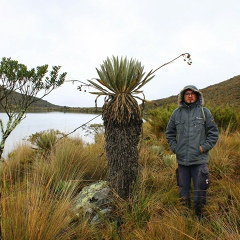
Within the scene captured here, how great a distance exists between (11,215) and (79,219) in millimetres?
1349

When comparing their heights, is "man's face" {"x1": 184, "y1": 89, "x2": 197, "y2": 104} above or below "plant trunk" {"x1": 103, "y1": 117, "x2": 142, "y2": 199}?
above

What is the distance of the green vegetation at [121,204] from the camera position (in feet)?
8.20

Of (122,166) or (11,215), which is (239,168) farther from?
Result: (11,215)

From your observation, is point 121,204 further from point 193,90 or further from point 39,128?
point 39,128

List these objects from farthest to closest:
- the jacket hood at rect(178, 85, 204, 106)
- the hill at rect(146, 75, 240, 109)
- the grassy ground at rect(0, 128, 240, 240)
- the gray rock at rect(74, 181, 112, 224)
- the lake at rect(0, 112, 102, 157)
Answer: the hill at rect(146, 75, 240, 109) → the lake at rect(0, 112, 102, 157) → the jacket hood at rect(178, 85, 204, 106) → the gray rock at rect(74, 181, 112, 224) → the grassy ground at rect(0, 128, 240, 240)

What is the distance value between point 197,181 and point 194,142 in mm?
547

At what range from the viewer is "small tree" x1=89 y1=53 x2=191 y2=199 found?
398 cm

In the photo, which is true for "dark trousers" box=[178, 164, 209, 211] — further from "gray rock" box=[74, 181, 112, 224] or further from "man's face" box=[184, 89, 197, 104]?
"gray rock" box=[74, 181, 112, 224]

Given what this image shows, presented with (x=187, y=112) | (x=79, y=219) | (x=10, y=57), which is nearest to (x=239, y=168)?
(x=187, y=112)

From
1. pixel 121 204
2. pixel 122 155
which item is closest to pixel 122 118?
pixel 122 155

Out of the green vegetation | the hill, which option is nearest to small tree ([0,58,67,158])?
the green vegetation

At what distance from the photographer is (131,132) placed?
13.3ft

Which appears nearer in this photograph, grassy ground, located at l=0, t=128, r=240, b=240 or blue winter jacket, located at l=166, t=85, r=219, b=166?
grassy ground, located at l=0, t=128, r=240, b=240

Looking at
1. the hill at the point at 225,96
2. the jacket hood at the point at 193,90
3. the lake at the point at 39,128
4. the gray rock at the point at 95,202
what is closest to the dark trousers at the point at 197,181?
the jacket hood at the point at 193,90
